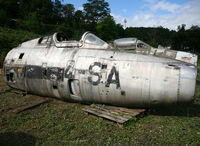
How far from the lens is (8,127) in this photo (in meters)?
5.27

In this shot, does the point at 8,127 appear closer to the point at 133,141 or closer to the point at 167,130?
the point at 133,141

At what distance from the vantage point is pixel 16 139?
4.59 m

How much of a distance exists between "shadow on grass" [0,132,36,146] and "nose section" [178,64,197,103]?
193 inches

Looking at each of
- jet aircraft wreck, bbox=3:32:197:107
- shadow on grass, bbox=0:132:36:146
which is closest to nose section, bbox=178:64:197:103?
jet aircraft wreck, bbox=3:32:197:107

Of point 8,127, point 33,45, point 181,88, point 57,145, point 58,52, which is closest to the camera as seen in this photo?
point 57,145

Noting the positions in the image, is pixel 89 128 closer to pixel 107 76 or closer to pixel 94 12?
pixel 107 76

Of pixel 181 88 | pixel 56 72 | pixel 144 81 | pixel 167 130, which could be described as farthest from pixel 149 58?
pixel 56 72

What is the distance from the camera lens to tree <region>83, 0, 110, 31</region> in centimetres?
6993

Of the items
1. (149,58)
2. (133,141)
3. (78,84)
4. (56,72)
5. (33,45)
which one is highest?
(33,45)

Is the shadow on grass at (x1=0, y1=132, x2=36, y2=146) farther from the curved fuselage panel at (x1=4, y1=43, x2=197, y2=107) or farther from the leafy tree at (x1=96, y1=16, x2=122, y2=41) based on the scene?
the leafy tree at (x1=96, y1=16, x2=122, y2=41)

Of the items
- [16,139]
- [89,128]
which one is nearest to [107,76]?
[89,128]

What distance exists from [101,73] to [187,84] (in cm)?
295

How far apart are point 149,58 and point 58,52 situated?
425 centimetres

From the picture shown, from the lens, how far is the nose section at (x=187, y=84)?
186 inches
